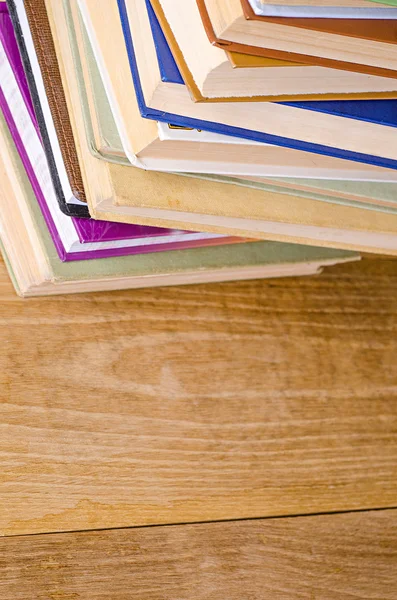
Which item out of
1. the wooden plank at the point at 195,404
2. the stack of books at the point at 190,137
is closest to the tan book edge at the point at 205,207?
the stack of books at the point at 190,137

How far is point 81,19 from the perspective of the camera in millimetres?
585

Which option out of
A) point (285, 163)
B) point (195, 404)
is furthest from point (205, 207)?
point (195, 404)

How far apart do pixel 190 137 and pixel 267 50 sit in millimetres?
98

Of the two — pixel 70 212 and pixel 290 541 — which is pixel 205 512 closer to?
pixel 290 541

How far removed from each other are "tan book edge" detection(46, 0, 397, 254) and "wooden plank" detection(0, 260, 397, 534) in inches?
4.4

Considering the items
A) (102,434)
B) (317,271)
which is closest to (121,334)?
(102,434)

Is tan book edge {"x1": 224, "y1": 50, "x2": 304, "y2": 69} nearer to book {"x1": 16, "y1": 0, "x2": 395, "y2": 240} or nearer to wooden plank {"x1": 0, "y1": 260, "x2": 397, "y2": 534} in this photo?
book {"x1": 16, "y1": 0, "x2": 395, "y2": 240}

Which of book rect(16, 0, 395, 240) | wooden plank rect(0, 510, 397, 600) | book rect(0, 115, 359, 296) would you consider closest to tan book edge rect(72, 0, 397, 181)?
book rect(16, 0, 395, 240)

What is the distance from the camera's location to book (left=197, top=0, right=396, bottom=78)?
419 millimetres

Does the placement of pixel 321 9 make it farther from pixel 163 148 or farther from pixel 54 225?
pixel 54 225

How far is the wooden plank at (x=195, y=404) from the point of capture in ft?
2.02

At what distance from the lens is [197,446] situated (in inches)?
26.3

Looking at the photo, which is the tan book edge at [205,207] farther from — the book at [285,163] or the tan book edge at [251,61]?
the tan book edge at [251,61]

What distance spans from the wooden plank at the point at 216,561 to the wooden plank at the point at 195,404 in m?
0.01
